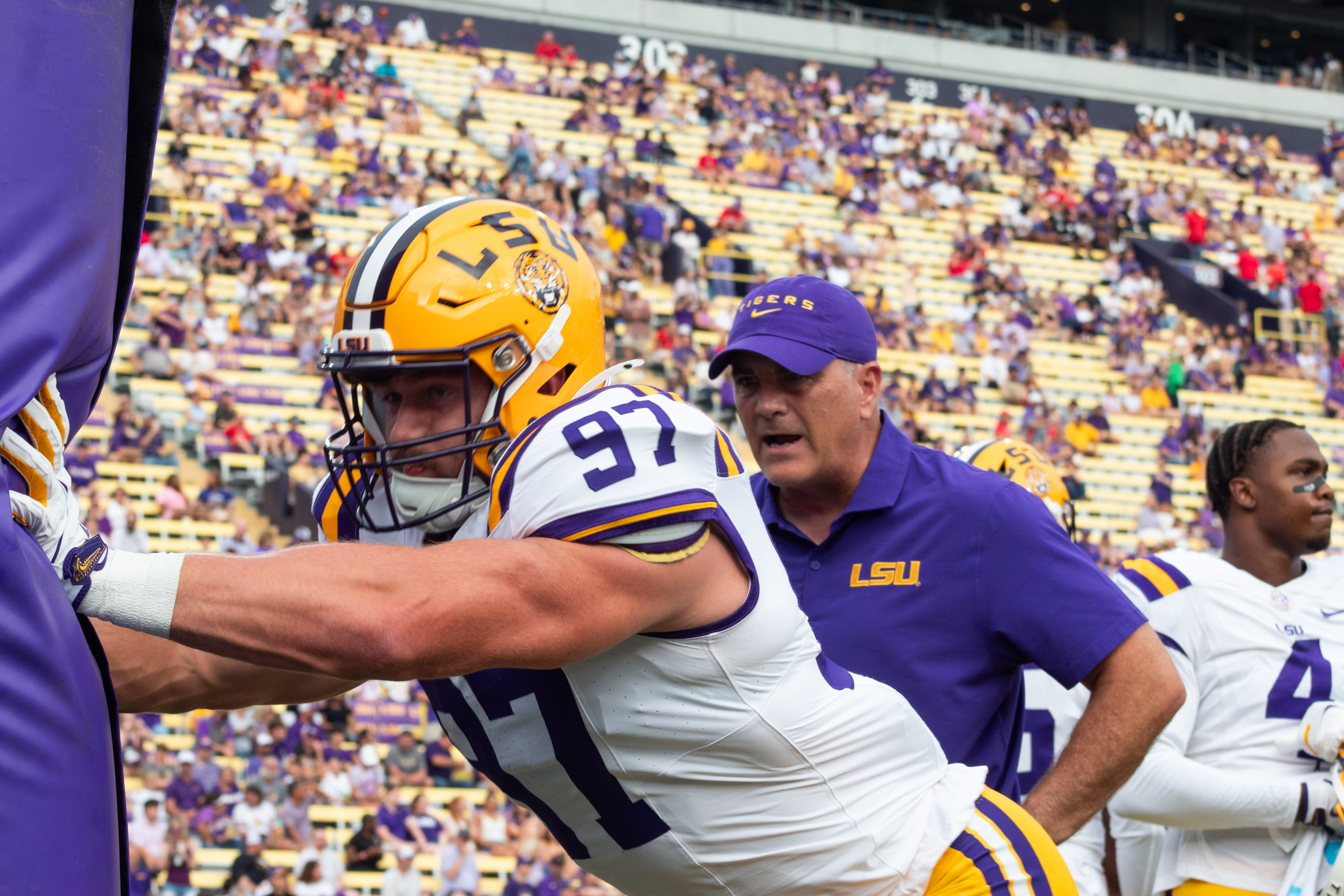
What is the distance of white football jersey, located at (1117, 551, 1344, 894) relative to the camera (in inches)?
159

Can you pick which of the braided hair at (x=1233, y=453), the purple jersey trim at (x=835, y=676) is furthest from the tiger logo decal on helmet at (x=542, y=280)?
the braided hair at (x=1233, y=453)

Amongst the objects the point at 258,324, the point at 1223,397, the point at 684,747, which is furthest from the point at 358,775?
the point at 1223,397

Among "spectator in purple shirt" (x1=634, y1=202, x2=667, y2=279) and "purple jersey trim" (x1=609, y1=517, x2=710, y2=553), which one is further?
"spectator in purple shirt" (x1=634, y1=202, x2=667, y2=279)

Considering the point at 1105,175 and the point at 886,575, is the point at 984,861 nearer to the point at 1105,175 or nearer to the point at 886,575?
the point at 886,575

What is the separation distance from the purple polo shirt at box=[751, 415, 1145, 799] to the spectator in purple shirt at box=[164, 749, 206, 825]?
7.39 metres

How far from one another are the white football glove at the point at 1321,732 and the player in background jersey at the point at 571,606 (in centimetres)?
173

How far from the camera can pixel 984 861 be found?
2.35 metres

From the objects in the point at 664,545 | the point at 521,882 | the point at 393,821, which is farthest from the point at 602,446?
the point at 393,821

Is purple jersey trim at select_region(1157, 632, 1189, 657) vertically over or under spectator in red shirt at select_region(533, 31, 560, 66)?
under

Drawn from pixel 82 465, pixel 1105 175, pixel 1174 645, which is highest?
pixel 1105 175

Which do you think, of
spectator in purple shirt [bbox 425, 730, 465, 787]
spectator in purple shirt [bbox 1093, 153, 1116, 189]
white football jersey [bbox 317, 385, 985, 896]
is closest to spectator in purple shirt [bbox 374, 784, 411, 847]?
spectator in purple shirt [bbox 425, 730, 465, 787]

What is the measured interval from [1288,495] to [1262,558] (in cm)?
23

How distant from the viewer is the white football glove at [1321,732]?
3738mm

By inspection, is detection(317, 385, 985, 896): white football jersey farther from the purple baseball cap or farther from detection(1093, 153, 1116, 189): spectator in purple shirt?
detection(1093, 153, 1116, 189): spectator in purple shirt
